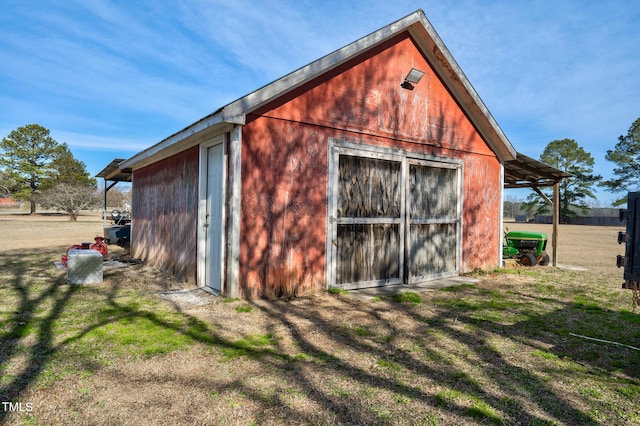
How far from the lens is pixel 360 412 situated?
8.78 feet

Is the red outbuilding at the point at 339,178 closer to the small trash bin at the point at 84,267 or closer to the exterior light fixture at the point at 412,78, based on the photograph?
the exterior light fixture at the point at 412,78

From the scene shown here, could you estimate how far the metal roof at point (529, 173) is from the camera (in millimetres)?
10502

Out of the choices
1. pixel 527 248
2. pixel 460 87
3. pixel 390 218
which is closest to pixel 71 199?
pixel 390 218

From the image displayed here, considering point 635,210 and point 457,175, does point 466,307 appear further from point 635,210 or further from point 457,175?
point 457,175

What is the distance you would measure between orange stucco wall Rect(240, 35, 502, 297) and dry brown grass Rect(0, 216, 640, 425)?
0.64 meters

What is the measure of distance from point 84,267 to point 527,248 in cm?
1195

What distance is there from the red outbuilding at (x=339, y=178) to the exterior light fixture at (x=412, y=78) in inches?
0.9

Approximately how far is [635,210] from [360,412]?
343 cm

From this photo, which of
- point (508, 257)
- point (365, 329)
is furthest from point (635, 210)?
point (508, 257)

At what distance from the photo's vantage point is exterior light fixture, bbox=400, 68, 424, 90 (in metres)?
7.48

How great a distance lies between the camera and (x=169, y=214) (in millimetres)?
8352

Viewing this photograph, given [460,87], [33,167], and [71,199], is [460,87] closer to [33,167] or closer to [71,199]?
[71,199]

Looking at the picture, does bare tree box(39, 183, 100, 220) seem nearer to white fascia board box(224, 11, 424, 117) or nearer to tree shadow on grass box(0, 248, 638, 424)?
tree shadow on grass box(0, 248, 638, 424)

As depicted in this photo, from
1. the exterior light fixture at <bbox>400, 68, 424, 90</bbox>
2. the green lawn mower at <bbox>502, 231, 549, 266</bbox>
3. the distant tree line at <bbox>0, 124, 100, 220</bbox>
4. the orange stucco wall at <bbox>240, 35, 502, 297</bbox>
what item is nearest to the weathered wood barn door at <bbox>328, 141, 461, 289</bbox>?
the orange stucco wall at <bbox>240, 35, 502, 297</bbox>
